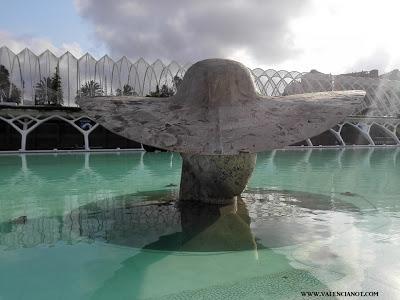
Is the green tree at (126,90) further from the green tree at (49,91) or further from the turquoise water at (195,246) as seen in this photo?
the turquoise water at (195,246)

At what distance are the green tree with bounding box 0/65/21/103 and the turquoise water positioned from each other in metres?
37.6

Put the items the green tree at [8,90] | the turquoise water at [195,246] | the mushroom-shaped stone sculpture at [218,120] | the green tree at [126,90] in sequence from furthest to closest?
1. the green tree at [126,90]
2. the green tree at [8,90]
3. the mushroom-shaped stone sculpture at [218,120]
4. the turquoise water at [195,246]

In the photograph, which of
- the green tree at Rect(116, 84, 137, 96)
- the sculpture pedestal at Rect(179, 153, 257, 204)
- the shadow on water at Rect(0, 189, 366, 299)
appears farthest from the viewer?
the green tree at Rect(116, 84, 137, 96)

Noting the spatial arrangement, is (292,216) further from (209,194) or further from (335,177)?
(335,177)

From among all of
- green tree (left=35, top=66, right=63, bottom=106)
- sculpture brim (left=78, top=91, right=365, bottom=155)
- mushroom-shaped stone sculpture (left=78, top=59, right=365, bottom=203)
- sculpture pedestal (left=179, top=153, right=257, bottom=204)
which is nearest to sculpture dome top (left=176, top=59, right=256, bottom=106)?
mushroom-shaped stone sculpture (left=78, top=59, right=365, bottom=203)

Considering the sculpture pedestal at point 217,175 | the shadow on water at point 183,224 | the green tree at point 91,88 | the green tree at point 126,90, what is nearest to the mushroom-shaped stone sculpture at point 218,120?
the sculpture pedestal at point 217,175

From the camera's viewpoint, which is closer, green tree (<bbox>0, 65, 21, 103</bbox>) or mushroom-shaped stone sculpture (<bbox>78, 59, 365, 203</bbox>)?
mushroom-shaped stone sculpture (<bbox>78, 59, 365, 203</bbox>)

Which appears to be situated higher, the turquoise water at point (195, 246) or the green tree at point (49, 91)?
the green tree at point (49, 91)

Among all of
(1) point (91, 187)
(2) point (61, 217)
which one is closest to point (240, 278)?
(2) point (61, 217)

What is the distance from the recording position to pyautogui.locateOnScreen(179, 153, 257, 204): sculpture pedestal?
833 cm

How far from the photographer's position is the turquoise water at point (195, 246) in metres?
4.77

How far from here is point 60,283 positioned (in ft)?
16.0

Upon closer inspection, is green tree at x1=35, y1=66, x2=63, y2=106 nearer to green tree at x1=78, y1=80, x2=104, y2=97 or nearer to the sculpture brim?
green tree at x1=78, y1=80, x2=104, y2=97

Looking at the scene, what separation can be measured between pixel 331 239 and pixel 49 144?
1393 inches
